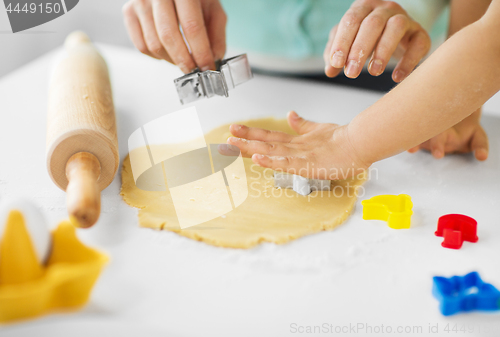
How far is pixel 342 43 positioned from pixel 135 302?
477mm

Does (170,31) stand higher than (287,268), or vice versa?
(170,31)

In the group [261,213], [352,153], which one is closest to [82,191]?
[261,213]

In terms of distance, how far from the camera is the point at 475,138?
0.77m

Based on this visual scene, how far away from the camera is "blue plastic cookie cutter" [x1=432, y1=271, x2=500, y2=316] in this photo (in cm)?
45

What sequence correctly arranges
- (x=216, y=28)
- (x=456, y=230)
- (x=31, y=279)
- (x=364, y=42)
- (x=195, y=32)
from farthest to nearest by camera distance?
(x=216, y=28) < (x=195, y=32) < (x=364, y=42) < (x=456, y=230) < (x=31, y=279)

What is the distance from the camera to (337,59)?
2.14 feet

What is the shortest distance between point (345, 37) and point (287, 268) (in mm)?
375

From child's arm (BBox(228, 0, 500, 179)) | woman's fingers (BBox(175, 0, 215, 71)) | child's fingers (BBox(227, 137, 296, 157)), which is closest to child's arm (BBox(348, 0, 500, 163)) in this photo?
child's arm (BBox(228, 0, 500, 179))

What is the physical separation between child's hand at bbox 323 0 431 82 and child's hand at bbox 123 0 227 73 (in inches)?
9.9

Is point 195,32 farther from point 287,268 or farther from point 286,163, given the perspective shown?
point 287,268

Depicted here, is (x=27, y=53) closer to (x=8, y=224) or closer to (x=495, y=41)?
(x=8, y=224)

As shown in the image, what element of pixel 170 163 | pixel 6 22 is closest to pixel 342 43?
pixel 170 163

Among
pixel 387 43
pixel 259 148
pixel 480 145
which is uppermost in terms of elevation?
pixel 387 43

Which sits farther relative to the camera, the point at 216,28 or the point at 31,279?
the point at 216,28
